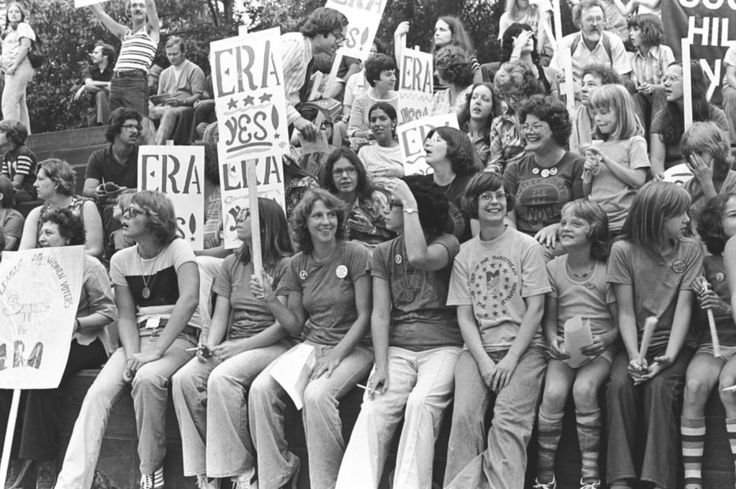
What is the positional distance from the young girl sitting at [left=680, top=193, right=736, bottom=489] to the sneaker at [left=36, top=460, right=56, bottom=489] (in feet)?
13.0

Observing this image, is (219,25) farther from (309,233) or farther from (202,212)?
(309,233)

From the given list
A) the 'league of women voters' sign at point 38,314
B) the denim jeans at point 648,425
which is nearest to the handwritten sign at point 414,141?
the 'league of women voters' sign at point 38,314

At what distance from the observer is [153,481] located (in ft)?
23.9

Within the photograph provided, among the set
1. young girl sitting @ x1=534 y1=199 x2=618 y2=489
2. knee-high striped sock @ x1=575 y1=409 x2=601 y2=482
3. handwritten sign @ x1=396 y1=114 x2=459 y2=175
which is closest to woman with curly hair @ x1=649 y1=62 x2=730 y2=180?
handwritten sign @ x1=396 y1=114 x2=459 y2=175

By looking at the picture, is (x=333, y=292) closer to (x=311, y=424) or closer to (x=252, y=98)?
(x=311, y=424)

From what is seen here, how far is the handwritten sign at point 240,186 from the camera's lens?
26.6 feet

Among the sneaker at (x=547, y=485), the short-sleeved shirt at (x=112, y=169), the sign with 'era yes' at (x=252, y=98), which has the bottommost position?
the sneaker at (x=547, y=485)

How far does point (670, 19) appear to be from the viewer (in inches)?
402

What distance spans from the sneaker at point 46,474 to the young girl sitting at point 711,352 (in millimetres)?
3960

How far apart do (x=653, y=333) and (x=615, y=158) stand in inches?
63.6

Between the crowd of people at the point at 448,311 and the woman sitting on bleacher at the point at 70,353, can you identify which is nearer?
the crowd of people at the point at 448,311

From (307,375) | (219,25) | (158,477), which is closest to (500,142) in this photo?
(307,375)

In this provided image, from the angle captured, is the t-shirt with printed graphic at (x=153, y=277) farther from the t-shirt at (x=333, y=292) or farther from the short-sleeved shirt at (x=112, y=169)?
the short-sleeved shirt at (x=112, y=169)

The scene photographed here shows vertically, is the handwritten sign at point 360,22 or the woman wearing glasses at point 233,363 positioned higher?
the handwritten sign at point 360,22
